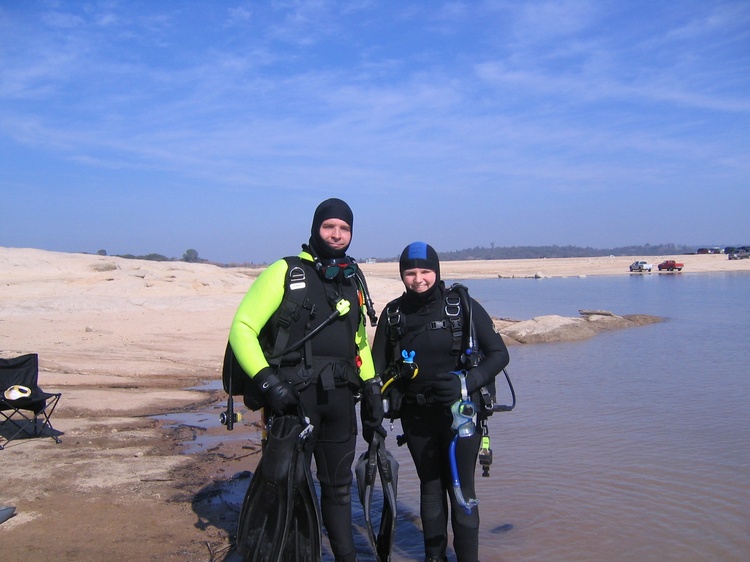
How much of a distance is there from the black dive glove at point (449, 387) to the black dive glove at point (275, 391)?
2.46ft

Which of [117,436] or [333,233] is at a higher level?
[333,233]

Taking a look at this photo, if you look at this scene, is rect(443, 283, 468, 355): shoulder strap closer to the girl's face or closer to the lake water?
the girl's face

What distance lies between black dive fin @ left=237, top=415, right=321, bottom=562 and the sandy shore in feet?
2.75

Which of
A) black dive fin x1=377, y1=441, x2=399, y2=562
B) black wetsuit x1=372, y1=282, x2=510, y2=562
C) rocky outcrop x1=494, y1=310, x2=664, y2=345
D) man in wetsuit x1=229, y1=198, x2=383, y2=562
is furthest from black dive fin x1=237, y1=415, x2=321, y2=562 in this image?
rocky outcrop x1=494, y1=310, x2=664, y2=345

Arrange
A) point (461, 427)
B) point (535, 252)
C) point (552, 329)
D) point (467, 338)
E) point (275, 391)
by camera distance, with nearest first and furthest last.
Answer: point (275, 391) → point (461, 427) → point (467, 338) → point (552, 329) → point (535, 252)

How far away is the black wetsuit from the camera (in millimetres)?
3586

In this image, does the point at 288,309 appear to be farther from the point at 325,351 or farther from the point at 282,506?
the point at 282,506

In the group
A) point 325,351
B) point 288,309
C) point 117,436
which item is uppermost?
point 288,309

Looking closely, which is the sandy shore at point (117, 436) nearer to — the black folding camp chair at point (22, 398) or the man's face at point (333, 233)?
the black folding camp chair at point (22, 398)

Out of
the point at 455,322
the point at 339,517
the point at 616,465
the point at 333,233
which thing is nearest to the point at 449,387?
the point at 455,322

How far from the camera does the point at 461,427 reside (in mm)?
3508

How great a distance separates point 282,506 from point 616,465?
4.04 m

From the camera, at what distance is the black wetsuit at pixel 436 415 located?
359 cm

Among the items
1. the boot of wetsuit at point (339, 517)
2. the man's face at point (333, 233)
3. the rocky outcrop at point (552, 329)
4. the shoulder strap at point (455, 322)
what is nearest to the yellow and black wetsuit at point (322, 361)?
the boot of wetsuit at point (339, 517)
